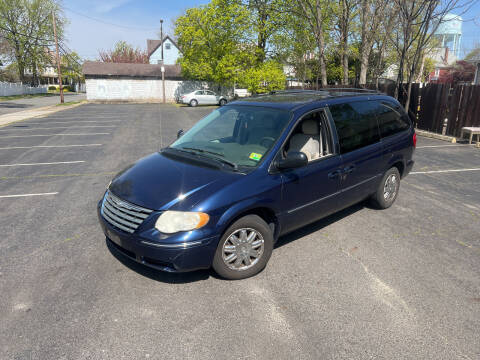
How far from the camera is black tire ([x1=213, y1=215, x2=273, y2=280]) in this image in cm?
348

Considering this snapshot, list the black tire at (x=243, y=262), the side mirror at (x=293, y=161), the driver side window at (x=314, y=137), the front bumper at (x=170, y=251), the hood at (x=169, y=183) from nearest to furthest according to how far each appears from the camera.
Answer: the front bumper at (x=170, y=251) < the hood at (x=169, y=183) < the black tire at (x=243, y=262) < the side mirror at (x=293, y=161) < the driver side window at (x=314, y=137)

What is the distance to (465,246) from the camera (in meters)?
4.52

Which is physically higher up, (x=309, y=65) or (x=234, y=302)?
(x=309, y=65)

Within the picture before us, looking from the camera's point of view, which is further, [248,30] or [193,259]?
[248,30]

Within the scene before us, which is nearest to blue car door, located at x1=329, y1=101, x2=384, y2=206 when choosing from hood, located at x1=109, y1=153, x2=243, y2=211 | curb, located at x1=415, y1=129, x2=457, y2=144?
hood, located at x1=109, y1=153, x2=243, y2=211

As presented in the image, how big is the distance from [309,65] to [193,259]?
3232cm

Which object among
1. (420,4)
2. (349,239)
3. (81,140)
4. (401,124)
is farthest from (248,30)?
(349,239)

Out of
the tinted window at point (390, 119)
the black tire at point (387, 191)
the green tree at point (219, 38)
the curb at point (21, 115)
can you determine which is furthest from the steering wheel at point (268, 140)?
the green tree at point (219, 38)

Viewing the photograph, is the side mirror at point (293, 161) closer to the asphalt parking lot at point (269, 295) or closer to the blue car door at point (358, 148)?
the blue car door at point (358, 148)

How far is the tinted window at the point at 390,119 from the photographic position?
212 inches

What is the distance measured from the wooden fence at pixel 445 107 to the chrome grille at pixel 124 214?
520 inches

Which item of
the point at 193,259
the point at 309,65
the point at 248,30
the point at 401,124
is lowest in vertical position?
the point at 193,259

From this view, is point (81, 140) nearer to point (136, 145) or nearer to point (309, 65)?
point (136, 145)

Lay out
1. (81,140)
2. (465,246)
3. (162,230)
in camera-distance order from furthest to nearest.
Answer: (81,140), (465,246), (162,230)
